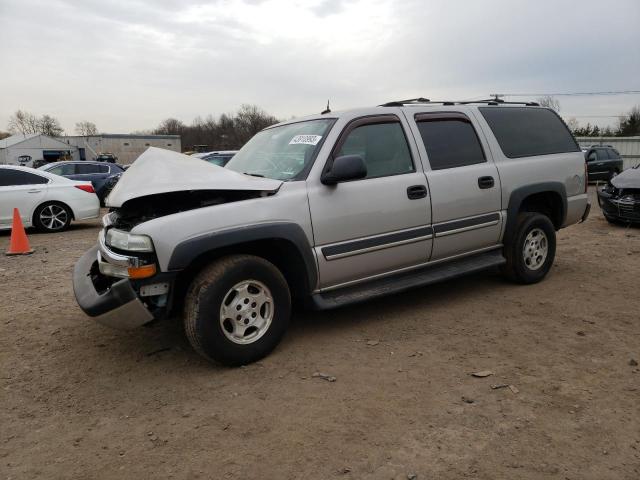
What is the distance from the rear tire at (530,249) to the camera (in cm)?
518

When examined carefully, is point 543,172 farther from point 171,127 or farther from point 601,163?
point 171,127

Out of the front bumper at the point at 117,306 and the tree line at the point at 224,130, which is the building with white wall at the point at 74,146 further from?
the front bumper at the point at 117,306

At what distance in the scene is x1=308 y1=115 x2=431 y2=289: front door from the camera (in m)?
3.87

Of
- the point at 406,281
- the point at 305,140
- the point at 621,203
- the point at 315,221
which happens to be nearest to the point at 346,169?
the point at 315,221

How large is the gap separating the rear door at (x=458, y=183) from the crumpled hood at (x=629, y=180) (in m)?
5.90

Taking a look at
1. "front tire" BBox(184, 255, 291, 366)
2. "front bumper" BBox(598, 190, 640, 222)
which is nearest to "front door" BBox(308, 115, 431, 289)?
"front tire" BBox(184, 255, 291, 366)

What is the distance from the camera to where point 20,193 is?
991cm

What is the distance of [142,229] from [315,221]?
4.14 ft

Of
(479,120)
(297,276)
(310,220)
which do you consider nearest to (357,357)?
(297,276)

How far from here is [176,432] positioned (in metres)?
2.84

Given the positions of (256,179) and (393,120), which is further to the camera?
(393,120)

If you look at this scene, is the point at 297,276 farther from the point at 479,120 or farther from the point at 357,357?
the point at 479,120

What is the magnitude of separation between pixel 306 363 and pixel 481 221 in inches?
91.2

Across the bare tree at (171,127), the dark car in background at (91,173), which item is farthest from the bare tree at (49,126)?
the dark car in background at (91,173)
